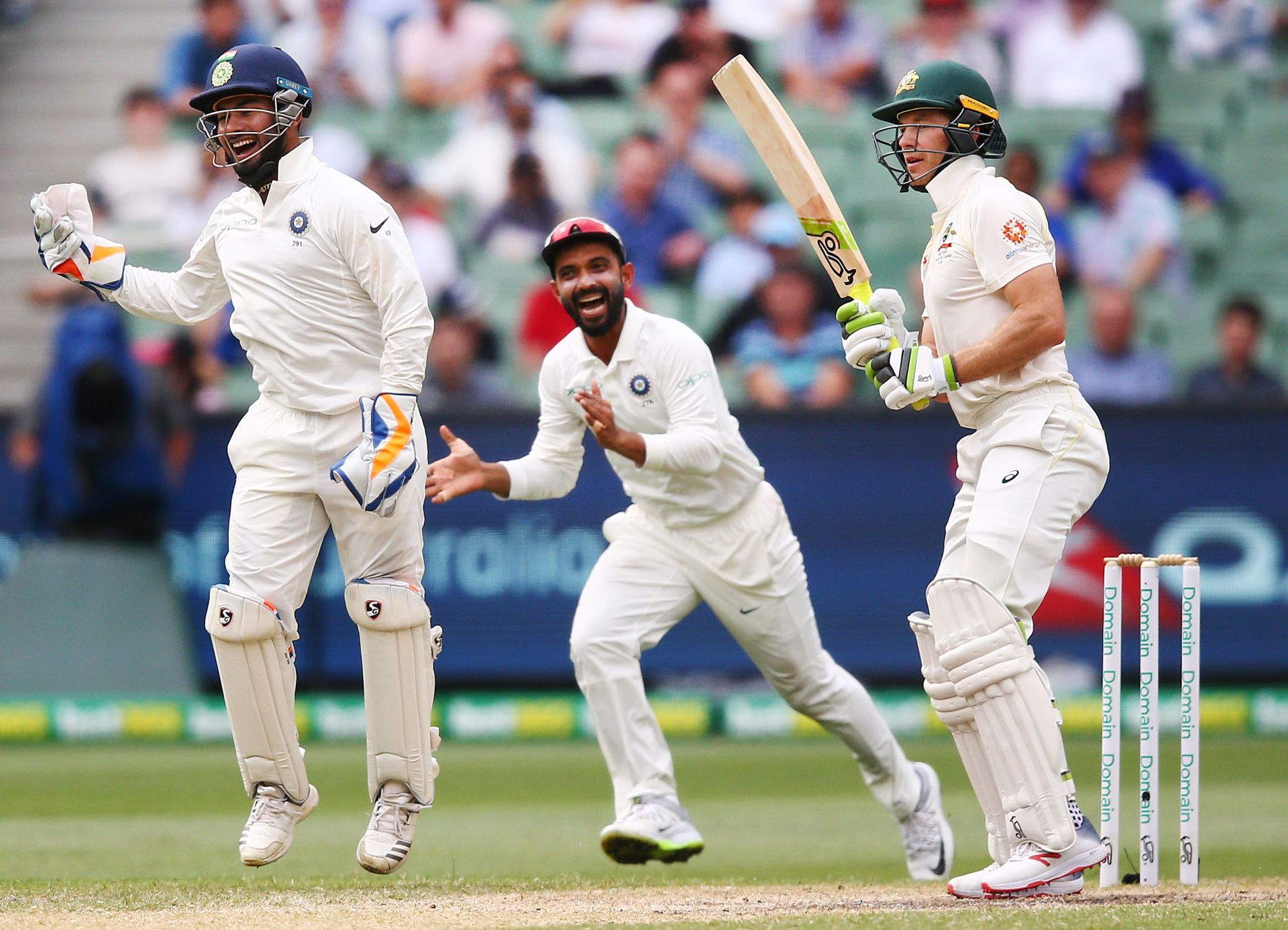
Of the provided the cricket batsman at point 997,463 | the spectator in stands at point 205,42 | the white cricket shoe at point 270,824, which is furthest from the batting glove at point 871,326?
the spectator in stands at point 205,42

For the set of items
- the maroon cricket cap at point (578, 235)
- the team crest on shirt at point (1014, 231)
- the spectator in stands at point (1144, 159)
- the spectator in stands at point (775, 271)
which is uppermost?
the spectator in stands at point (1144, 159)

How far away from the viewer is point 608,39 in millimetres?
10625

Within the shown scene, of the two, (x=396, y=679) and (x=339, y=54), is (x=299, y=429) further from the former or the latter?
(x=339, y=54)

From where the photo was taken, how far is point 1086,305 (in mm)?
9398

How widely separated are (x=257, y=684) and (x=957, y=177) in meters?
1.99

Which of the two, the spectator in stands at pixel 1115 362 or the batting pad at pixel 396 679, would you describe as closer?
the batting pad at pixel 396 679

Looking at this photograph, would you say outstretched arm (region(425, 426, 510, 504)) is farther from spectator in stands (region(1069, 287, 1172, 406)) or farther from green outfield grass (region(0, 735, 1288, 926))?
spectator in stands (region(1069, 287, 1172, 406))

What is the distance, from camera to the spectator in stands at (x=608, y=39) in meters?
10.5

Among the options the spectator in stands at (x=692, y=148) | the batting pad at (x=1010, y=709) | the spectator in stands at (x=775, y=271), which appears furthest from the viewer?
the spectator in stands at (x=692, y=148)

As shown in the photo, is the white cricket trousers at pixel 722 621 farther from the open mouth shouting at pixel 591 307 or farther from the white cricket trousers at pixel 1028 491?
the white cricket trousers at pixel 1028 491

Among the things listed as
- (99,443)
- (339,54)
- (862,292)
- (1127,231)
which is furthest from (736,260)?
(862,292)

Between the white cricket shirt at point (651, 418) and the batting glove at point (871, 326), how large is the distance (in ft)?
2.65

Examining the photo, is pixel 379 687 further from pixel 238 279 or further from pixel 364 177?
pixel 364 177

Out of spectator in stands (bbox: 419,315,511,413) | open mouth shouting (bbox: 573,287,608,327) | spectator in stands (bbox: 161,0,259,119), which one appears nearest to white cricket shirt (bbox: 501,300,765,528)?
open mouth shouting (bbox: 573,287,608,327)
